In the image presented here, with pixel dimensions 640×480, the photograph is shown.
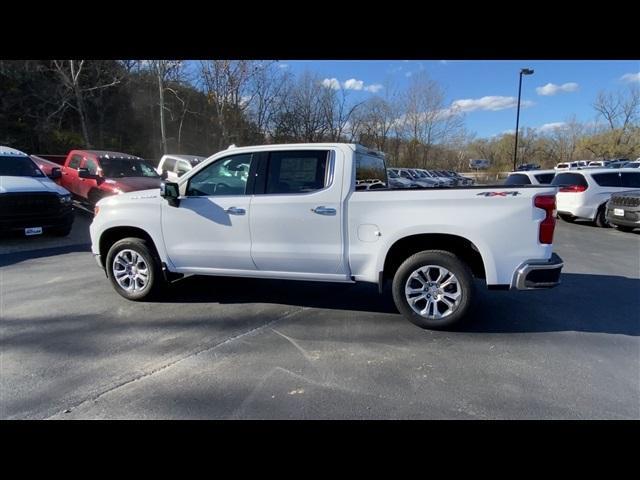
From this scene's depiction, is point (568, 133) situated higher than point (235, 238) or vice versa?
point (568, 133)

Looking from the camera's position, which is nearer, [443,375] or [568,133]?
[443,375]

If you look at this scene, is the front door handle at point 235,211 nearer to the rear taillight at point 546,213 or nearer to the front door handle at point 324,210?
the front door handle at point 324,210

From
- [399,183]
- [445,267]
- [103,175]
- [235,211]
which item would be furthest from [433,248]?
[103,175]

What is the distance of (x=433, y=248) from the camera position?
13.4 ft

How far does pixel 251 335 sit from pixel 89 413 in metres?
1.56

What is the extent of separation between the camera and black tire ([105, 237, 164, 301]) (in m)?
4.68

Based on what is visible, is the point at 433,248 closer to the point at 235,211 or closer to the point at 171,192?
the point at 235,211

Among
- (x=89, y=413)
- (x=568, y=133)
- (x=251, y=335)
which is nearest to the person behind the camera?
(x=89, y=413)

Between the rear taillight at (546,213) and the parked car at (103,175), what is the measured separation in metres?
9.71

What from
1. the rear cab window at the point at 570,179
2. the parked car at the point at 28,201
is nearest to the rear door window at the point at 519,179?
the rear cab window at the point at 570,179
